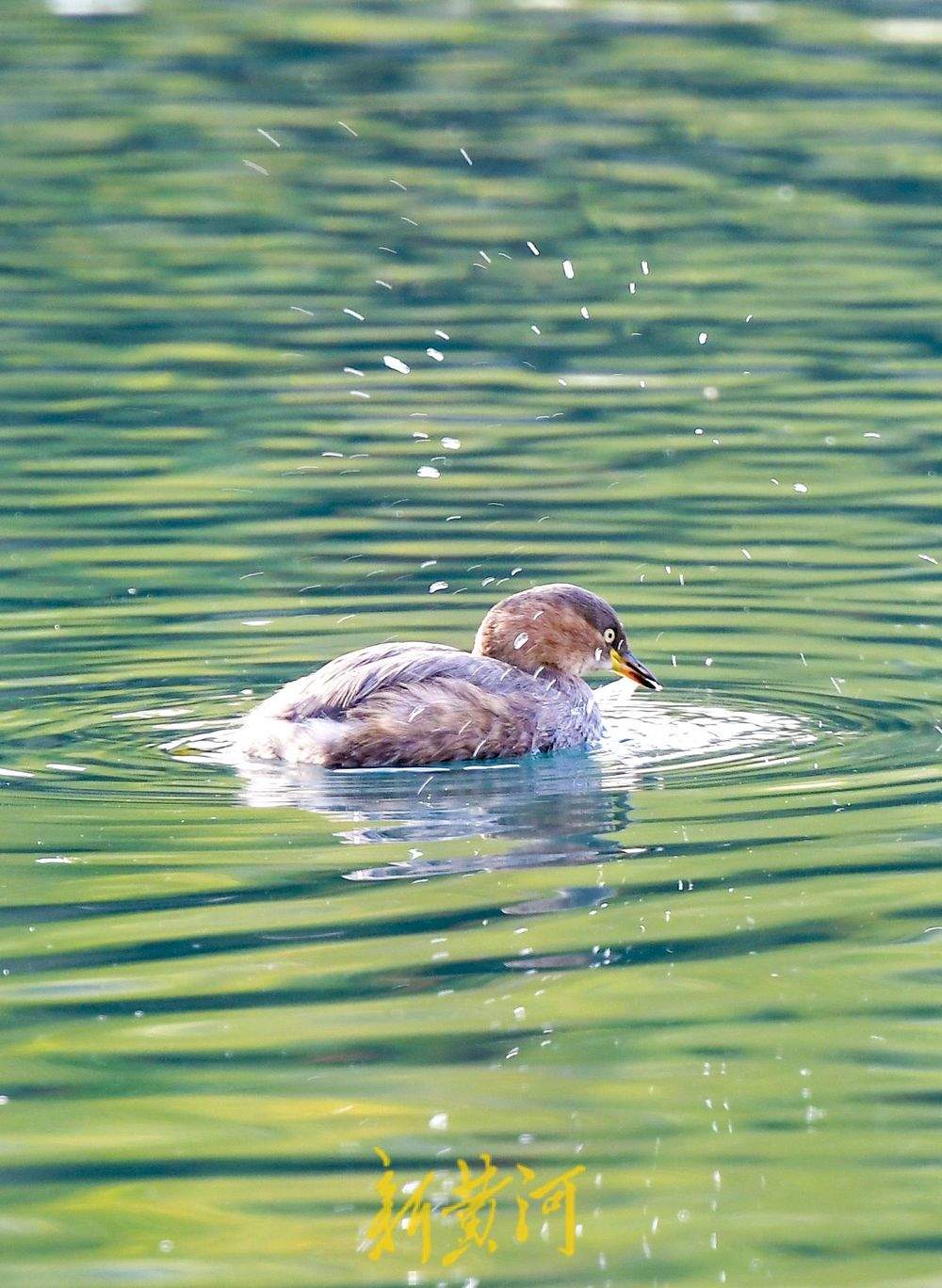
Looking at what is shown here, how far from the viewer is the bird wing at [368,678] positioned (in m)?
9.22

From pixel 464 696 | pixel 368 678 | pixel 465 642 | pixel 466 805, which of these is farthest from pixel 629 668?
pixel 466 805

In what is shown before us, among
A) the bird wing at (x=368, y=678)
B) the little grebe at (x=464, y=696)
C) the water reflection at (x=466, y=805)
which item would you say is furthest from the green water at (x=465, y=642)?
the bird wing at (x=368, y=678)

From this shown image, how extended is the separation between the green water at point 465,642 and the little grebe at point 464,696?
159 millimetres

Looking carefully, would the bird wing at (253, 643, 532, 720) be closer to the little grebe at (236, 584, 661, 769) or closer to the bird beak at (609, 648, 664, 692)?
the little grebe at (236, 584, 661, 769)

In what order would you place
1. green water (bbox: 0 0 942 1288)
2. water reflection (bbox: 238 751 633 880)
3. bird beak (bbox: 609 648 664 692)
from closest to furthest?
green water (bbox: 0 0 942 1288) → water reflection (bbox: 238 751 633 880) → bird beak (bbox: 609 648 664 692)

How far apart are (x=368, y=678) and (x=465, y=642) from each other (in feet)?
5.85

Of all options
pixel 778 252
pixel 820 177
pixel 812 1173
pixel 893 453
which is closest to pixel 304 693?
Answer: pixel 812 1173

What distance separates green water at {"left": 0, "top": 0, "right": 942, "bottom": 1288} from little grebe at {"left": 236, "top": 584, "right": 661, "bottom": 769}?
159mm

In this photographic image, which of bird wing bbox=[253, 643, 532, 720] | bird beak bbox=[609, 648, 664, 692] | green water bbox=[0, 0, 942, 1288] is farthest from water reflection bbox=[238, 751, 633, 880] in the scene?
bird beak bbox=[609, 648, 664, 692]

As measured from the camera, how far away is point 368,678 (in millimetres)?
9297

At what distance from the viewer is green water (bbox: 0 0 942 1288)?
573cm

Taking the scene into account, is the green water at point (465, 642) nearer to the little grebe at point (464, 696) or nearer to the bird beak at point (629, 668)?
the little grebe at point (464, 696)

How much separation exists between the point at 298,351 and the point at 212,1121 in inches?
440

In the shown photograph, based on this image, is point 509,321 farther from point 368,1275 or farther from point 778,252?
point 368,1275
